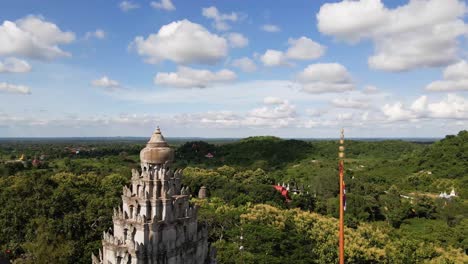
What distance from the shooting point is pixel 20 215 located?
51.9 m

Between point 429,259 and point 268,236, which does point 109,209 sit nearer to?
point 268,236

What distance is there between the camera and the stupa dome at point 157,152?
908 inches

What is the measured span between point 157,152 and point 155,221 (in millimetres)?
4236

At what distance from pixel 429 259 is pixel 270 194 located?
36520mm

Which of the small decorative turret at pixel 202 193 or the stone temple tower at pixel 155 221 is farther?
the small decorative turret at pixel 202 193

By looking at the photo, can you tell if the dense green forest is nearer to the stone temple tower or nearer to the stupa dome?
the stone temple tower

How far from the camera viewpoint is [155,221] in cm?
2175

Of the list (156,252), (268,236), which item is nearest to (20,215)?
(268,236)

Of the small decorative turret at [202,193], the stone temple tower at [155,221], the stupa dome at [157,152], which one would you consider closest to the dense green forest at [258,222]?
the small decorative turret at [202,193]

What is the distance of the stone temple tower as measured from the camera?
21656 mm

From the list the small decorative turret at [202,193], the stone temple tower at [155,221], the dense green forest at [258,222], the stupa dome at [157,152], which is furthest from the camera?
the small decorative turret at [202,193]

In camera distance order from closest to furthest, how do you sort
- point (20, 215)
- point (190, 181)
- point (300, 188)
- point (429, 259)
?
point (429, 259) < point (20, 215) < point (190, 181) < point (300, 188)

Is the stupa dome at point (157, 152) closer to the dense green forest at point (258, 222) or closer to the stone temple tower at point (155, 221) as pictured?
the stone temple tower at point (155, 221)

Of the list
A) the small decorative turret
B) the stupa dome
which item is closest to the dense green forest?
the small decorative turret
